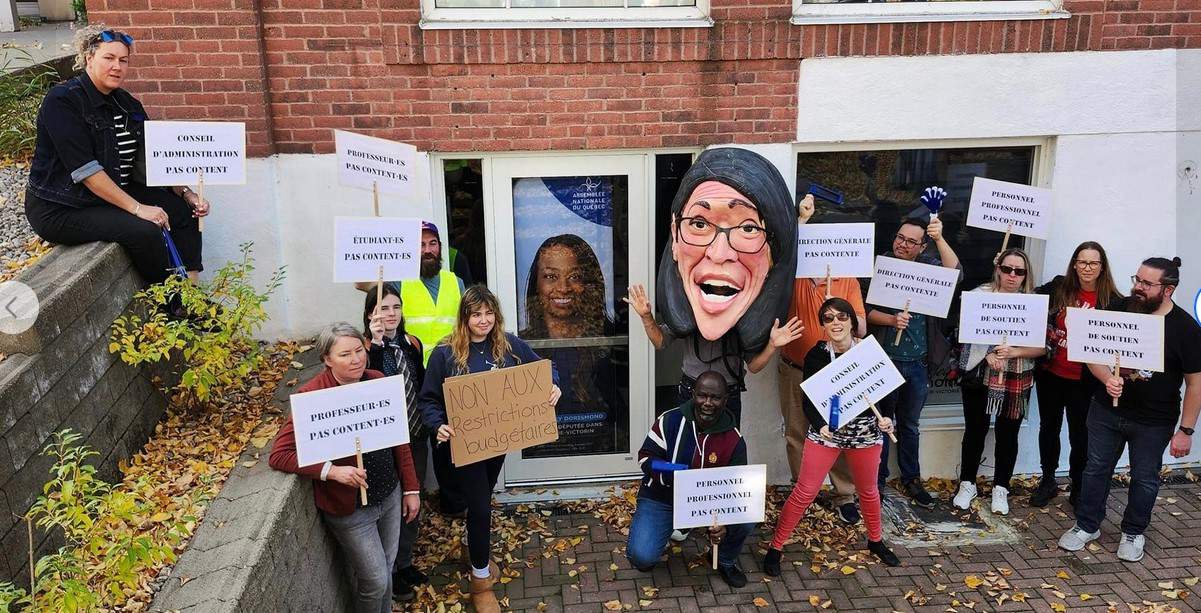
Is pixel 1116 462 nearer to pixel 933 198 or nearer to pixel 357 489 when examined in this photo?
pixel 933 198

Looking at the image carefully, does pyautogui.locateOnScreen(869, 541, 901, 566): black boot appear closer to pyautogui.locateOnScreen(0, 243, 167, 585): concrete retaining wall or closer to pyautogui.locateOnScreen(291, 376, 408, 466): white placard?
pyautogui.locateOnScreen(291, 376, 408, 466): white placard

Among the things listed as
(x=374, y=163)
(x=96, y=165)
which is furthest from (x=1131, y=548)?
(x=96, y=165)

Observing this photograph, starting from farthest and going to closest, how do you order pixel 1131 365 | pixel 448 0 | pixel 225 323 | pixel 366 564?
1. pixel 448 0
2. pixel 1131 365
3. pixel 225 323
4. pixel 366 564

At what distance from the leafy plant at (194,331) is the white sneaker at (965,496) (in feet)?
14.3

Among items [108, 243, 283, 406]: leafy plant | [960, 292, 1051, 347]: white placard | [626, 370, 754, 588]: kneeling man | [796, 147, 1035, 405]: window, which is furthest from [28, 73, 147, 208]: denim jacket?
[960, 292, 1051, 347]: white placard

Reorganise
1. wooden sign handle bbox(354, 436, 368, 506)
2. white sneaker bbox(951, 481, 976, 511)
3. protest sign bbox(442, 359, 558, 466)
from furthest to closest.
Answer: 1. white sneaker bbox(951, 481, 976, 511)
2. protest sign bbox(442, 359, 558, 466)
3. wooden sign handle bbox(354, 436, 368, 506)

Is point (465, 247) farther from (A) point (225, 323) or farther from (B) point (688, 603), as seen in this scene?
(B) point (688, 603)

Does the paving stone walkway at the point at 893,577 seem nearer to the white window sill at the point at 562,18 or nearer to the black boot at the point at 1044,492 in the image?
the black boot at the point at 1044,492

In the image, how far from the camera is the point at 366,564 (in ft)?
13.3

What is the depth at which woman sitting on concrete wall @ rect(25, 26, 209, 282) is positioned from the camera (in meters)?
4.19

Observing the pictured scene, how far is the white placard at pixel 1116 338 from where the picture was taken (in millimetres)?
4656

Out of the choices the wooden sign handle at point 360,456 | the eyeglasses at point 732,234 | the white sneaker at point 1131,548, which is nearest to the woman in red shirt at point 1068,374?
the white sneaker at point 1131,548

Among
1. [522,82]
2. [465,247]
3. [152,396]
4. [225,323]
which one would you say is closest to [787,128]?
[522,82]

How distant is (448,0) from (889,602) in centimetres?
425
